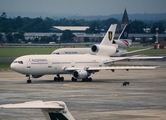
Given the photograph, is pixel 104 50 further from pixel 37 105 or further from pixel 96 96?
pixel 37 105

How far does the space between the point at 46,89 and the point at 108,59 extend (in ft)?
58.9

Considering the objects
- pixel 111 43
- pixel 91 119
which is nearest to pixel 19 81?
pixel 111 43

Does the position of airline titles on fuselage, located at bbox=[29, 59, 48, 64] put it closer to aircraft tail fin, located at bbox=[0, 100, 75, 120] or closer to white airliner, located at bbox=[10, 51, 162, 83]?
white airliner, located at bbox=[10, 51, 162, 83]

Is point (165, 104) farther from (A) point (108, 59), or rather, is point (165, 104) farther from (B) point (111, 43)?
(B) point (111, 43)

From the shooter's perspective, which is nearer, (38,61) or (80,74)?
A: (38,61)

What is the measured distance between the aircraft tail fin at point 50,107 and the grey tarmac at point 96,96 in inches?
674

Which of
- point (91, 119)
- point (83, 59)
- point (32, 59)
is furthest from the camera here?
point (83, 59)

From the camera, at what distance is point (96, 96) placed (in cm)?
5781

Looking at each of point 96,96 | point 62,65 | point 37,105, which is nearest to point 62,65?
point 62,65

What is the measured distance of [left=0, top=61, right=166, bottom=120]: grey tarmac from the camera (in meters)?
44.5

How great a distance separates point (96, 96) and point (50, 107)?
33.6m

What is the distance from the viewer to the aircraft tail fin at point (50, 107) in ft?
79.9

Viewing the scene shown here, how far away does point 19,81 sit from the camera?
7769 cm

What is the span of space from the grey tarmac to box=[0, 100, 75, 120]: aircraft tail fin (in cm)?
1713
